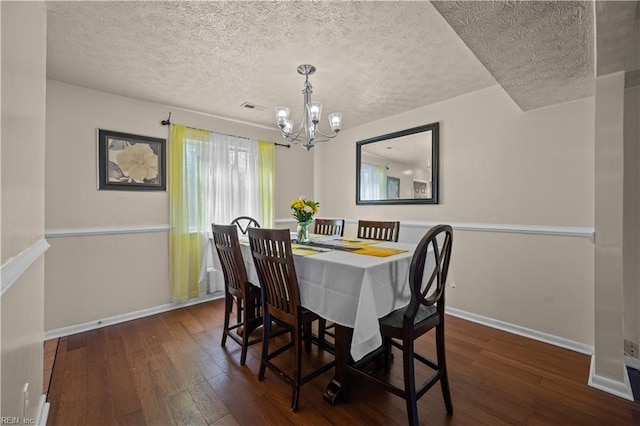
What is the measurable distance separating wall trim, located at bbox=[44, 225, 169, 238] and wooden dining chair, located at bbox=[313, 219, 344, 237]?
5.76 ft

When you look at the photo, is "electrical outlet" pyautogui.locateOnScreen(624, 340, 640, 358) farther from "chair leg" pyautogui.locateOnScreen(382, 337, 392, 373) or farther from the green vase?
the green vase

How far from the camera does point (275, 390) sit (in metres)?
1.76

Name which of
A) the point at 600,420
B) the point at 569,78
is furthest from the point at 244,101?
the point at 600,420

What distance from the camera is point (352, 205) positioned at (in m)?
4.11

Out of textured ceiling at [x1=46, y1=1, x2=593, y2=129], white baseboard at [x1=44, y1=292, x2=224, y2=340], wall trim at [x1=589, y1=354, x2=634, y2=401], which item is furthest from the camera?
white baseboard at [x1=44, y1=292, x2=224, y2=340]

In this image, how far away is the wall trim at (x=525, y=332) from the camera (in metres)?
2.22

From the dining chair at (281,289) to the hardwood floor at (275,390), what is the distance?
0.17 metres

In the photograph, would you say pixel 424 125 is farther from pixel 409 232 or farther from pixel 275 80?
pixel 275 80

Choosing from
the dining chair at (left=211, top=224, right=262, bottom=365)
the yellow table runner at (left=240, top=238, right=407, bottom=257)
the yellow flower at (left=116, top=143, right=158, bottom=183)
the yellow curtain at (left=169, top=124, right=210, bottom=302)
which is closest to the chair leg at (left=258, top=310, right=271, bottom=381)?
the dining chair at (left=211, top=224, right=262, bottom=365)

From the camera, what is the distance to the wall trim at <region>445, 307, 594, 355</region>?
2.22 metres

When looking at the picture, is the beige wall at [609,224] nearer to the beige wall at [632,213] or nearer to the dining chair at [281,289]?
the beige wall at [632,213]

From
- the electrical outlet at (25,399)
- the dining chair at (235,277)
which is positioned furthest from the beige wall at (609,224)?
the electrical outlet at (25,399)

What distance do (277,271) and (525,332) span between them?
238cm

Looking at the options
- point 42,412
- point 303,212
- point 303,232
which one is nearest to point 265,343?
point 303,232
